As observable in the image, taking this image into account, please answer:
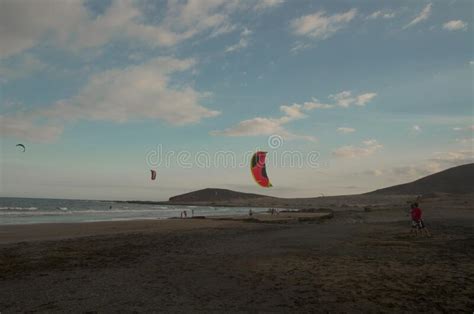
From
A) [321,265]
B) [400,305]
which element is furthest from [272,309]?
[321,265]

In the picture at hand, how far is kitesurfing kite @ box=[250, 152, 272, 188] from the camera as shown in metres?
23.9

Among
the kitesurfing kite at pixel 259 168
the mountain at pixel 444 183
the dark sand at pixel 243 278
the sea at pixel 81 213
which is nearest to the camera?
the dark sand at pixel 243 278

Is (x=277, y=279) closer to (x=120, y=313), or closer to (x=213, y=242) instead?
(x=120, y=313)

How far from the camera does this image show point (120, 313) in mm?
6426

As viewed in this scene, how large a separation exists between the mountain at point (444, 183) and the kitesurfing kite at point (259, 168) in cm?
12356

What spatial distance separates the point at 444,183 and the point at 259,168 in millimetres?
138549

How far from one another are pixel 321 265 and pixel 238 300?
3995 mm

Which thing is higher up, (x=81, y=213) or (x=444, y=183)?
(x=444, y=183)

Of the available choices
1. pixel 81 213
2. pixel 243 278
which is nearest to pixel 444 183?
pixel 81 213

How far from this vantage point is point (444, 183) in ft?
461

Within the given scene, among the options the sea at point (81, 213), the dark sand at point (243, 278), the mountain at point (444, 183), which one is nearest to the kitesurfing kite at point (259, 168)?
the dark sand at point (243, 278)

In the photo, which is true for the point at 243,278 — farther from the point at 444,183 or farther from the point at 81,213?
the point at 444,183

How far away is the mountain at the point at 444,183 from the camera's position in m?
132

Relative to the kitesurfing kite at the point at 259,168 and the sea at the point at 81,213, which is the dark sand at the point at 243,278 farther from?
the sea at the point at 81,213
